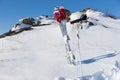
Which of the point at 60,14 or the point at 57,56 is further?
the point at 57,56

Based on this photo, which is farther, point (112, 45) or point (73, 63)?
point (112, 45)

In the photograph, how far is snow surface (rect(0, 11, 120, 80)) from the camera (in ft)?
26.3

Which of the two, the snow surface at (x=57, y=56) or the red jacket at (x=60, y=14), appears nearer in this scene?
the snow surface at (x=57, y=56)

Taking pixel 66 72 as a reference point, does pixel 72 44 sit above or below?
above

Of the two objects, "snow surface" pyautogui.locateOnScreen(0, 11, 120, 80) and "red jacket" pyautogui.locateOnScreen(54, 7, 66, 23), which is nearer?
"snow surface" pyautogui.locateOnScreen(0, 11, 120, 80)

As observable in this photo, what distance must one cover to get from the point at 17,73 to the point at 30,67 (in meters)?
0.70

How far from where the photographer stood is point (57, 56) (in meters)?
10.1

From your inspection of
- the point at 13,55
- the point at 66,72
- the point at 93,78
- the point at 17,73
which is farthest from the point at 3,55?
the point at 93,78

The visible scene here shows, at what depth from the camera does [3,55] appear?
10.9 m

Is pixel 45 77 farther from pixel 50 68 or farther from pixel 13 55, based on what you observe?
pixel 13 55

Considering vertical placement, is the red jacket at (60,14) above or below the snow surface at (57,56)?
above

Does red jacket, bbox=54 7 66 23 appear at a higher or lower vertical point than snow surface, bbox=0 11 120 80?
higher

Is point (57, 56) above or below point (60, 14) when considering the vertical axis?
below

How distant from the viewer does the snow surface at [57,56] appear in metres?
8.02
